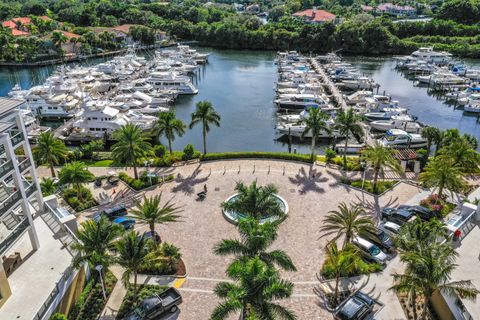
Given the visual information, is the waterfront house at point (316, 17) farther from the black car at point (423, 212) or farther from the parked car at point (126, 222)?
the parked car at point (126, 222)

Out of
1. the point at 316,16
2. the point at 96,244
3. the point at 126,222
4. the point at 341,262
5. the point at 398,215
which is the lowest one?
the point at 126,222

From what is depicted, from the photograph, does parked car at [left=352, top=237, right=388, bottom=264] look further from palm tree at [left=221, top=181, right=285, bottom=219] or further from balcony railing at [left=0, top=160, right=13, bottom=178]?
balcony railing at [left=0, top=160, right=13, bottom=178]

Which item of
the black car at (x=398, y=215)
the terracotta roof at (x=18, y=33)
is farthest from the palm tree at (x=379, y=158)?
the terracotta roof at (x=18, y=33)

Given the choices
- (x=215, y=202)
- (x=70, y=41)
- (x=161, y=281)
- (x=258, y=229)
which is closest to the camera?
(x=258, y=229)

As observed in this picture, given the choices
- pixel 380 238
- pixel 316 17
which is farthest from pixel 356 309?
pixel 316 17

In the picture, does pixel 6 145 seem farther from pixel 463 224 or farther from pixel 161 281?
pixel 463 224

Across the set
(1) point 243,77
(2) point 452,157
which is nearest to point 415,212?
(2) point 452,157

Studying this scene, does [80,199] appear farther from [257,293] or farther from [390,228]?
[390,228]
